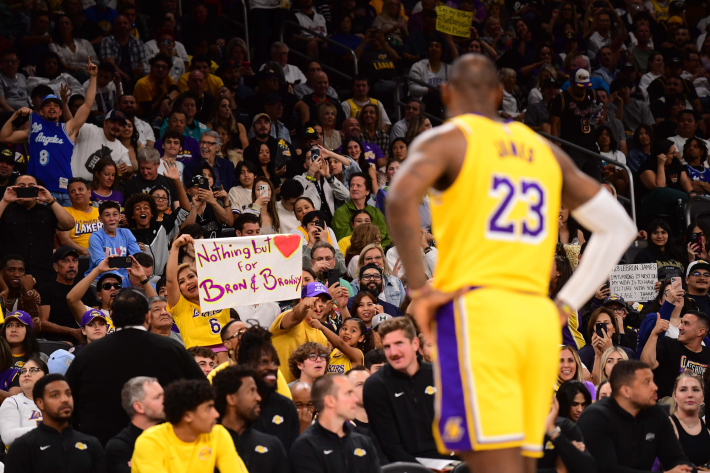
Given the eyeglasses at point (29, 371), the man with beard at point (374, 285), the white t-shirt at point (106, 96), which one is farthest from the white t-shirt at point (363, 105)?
the eyeglasses at point (29, 371)

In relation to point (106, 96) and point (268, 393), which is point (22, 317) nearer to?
point (268, 393)

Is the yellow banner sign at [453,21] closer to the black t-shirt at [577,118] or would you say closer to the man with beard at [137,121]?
the black t-shirt at [577,118]

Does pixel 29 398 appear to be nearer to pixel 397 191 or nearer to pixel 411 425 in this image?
pixel 411 425

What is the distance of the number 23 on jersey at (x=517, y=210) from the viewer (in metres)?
2.71

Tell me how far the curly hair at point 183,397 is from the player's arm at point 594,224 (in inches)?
107

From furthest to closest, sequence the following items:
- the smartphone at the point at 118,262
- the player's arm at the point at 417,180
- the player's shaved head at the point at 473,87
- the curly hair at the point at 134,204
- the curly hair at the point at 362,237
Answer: the curly hair at the point at 362,237 → the curly hair at the point at 134,204 → the smartphone at the point at 118,262 → the player's shaved head at the point at 473,87 → the player's arm at the point at 417,180

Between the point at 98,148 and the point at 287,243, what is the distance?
3.82m

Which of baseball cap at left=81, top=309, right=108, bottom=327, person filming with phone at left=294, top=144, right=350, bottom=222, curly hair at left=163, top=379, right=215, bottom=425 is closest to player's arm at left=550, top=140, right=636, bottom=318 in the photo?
curly hair at left=163, top=379, right=215, bottom=425

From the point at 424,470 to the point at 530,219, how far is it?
3.32 metres

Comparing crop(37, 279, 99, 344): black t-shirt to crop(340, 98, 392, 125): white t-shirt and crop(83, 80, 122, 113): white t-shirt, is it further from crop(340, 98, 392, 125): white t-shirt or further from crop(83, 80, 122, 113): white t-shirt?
crop(340, 98, 392, 125): white t-shirt

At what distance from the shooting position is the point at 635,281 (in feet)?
33.6

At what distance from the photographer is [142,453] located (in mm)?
5098

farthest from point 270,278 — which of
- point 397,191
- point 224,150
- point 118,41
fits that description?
point 118,41

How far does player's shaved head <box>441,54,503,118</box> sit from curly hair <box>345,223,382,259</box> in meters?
7.18
